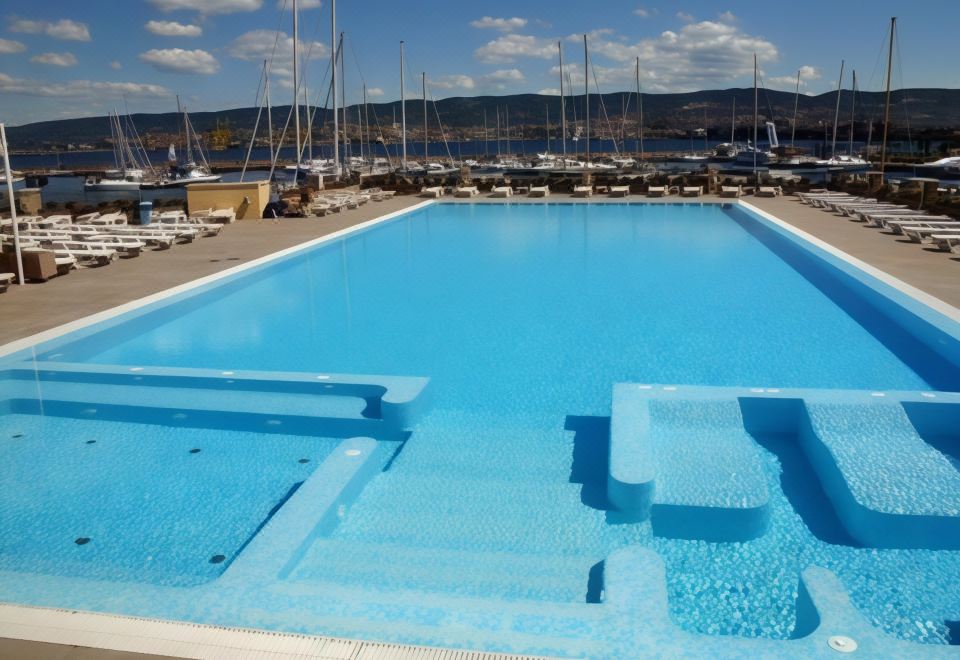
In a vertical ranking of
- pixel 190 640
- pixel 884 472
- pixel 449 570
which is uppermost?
pixel 190 640

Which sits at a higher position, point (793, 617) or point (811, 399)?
point (811, 399)

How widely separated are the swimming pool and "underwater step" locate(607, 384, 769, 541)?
28mm

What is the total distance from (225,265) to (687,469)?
7011 millimetres

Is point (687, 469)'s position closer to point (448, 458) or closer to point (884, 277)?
point (448, 458)

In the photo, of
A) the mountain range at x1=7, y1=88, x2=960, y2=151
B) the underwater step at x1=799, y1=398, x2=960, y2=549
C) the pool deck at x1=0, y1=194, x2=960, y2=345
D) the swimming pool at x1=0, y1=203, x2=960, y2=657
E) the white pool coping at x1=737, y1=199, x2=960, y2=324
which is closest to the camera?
the swimming pool at x1=0, y1=203, x2=960, y2=657

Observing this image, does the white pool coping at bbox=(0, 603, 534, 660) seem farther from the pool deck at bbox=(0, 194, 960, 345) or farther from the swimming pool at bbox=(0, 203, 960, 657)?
the pool deck at bbox=(0, 194, 960, 345)

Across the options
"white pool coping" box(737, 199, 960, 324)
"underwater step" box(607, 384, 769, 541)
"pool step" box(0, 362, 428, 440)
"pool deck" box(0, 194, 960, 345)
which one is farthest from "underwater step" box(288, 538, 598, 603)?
"white pool coping" box(737, 199, 960, 324)

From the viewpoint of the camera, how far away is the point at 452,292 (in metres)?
9.06

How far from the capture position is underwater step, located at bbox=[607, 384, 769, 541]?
3.71 metres

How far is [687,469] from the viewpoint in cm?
407

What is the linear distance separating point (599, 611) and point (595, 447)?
2036 millimetres

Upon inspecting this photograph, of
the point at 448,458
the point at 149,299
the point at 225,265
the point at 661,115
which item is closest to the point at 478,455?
the point at 448,458

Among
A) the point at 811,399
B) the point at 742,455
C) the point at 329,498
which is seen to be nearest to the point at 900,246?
the point at 811,399

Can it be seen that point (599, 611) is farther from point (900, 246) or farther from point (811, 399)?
point (900, 246)
